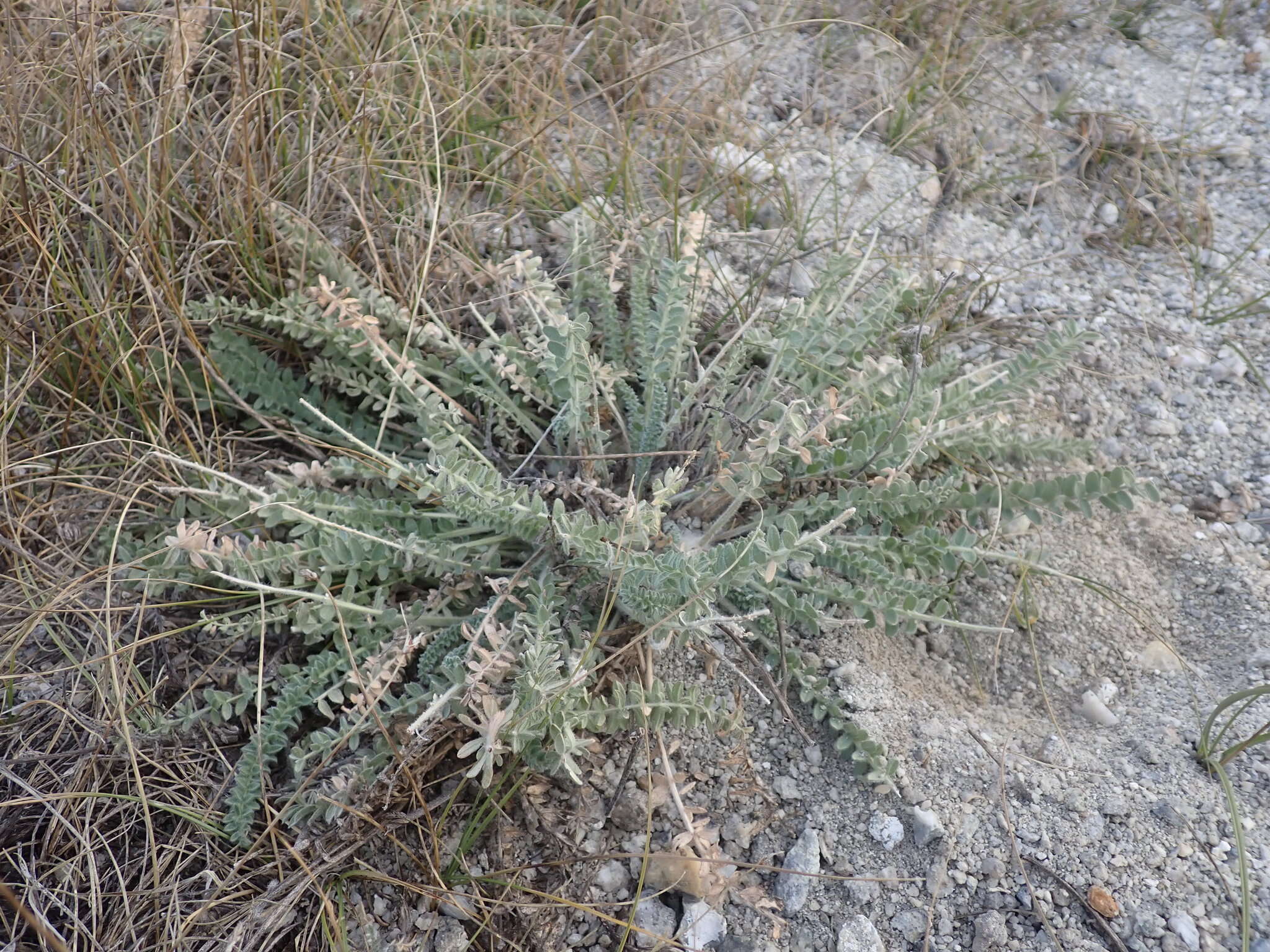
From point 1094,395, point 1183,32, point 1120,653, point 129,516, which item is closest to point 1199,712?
point 1120,653

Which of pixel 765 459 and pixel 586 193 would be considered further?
pixel 586 193

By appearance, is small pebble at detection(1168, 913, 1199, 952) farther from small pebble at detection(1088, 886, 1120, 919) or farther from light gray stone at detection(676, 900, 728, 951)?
light gray stone at detection(676, 900, 728, 951)

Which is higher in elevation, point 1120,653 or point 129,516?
point 129,516

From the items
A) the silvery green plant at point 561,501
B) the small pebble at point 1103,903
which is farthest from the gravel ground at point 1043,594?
the silvery green plant at point 561,501

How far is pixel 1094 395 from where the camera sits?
8.15 ft

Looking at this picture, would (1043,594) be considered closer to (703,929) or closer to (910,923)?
(910,923)

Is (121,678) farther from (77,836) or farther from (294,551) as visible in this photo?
(294,551)

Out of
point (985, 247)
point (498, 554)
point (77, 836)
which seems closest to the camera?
point (77, 836)

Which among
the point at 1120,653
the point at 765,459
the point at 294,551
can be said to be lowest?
the point at 1120,653

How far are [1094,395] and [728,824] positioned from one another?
1538 mm

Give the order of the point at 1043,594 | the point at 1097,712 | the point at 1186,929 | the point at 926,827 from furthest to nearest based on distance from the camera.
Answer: the point at 1043,594, the point at 1097,712, the point at 926,827, the point at 1186,929

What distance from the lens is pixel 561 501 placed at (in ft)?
5.50

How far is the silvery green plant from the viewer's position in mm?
1593

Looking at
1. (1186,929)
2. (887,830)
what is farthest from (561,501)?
(1186,929)
